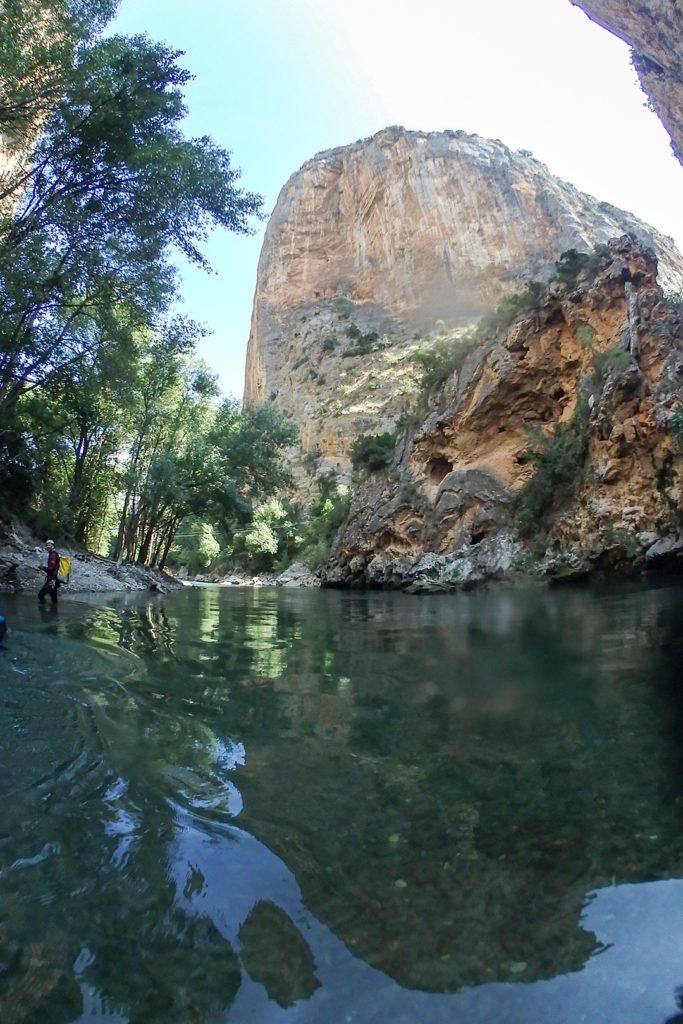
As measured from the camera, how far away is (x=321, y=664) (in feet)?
20.3

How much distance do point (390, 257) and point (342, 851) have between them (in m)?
71.8

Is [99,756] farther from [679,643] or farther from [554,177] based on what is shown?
[554,177]

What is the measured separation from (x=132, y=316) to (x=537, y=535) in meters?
14.6

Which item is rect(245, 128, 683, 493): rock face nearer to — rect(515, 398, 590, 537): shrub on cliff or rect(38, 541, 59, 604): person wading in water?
rect(515, 398, 590, 537): shrub on cliff

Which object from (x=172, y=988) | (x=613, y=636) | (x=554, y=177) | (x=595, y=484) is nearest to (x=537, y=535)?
(x=595, y=484)

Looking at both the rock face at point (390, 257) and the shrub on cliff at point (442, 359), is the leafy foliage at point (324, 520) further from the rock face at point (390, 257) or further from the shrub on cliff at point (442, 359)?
the shrub on cliff at point (442, 359)

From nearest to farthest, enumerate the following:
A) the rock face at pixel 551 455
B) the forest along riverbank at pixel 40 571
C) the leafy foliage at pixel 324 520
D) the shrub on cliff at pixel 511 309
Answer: the forest along riverbank at pixel 40 571 → the rock face at pixel 551 455 → the shrub on cliff at pixel 511 309 → the leafy foliage at pixel 324 520

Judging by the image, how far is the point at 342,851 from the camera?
217 centimetres

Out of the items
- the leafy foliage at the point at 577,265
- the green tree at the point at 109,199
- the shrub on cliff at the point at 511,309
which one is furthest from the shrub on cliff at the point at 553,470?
the green tree at the point at 109,199

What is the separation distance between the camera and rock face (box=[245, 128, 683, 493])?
198 feet

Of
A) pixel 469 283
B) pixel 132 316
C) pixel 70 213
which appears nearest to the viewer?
pixel 70 213

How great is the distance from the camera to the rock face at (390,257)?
6022 cm

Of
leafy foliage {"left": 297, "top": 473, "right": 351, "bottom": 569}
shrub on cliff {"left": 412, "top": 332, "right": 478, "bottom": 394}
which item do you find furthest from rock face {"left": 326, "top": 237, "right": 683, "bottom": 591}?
leafy foliage {"left": 297, "top": 473, "right": 351, "bottom": 569}

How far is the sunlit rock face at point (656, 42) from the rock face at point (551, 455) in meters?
6.11
